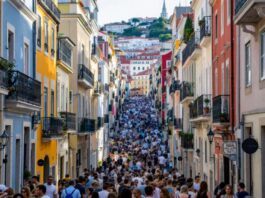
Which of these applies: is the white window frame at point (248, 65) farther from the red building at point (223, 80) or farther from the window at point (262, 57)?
the red building at point (223, 80)

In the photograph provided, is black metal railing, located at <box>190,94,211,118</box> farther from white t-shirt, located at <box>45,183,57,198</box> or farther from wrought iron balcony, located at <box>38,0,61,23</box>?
white t-shirt, located at <box>45,183,57,198</box>

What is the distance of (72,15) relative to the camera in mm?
41938

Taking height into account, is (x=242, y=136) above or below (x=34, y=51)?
below

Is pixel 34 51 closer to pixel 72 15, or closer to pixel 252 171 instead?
pixel 252 171

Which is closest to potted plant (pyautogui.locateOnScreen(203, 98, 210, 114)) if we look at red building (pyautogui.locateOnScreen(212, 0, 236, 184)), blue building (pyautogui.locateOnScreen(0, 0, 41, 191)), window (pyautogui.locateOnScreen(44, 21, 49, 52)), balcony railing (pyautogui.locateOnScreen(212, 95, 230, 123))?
red building (pyautogui.locateOnScreen(212, 0, 236, 184))

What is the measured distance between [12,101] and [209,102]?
1438 cm

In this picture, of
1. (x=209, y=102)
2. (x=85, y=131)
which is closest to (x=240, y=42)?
(x=209, y=102)

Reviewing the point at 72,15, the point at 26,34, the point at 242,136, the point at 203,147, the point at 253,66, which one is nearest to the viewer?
the point at 253,66

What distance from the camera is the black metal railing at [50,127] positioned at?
3072cm

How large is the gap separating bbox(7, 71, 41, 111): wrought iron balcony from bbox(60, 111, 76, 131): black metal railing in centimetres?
1070

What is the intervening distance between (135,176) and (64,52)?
9.01m

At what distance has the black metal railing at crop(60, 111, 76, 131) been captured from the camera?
120 feet

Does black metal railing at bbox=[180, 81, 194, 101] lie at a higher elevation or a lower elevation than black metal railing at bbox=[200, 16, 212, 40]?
lower

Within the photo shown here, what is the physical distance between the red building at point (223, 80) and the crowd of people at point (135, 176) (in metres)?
1.74
